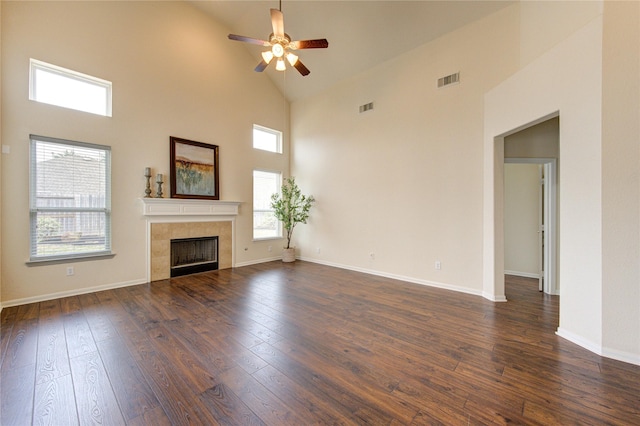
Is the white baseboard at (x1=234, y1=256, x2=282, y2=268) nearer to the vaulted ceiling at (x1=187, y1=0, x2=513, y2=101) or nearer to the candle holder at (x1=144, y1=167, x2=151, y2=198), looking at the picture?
the candle holder at (x1=144, y1=167, x2=151, y2=198)

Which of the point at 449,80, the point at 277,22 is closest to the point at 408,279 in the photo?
the point at 449,80

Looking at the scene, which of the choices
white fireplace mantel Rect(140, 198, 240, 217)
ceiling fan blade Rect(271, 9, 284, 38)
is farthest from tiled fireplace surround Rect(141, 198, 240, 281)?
ceiling fan blade Rect(271, 9, 284, 38)

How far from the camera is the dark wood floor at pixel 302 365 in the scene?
1.59m

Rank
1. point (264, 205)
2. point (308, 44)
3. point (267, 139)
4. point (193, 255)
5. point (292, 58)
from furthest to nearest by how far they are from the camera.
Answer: point (267, 139) < point (264, 205) < point (193, 255) < point (292, 58) < point (308, 44)

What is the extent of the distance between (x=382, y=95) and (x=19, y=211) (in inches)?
245

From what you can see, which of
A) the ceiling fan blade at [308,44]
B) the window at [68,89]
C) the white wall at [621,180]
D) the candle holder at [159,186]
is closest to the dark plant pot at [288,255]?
the candle holder at [159,186]

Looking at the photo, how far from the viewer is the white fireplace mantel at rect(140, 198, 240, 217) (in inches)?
178

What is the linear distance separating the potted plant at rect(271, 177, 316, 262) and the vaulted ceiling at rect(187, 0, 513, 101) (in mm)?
2801

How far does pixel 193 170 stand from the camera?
5.16m

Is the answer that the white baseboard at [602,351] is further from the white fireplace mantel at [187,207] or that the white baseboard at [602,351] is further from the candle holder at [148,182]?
the candle holder at [148,182]

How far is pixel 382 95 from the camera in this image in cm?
509

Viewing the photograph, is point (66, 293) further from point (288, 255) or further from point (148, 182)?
point (288, 255)

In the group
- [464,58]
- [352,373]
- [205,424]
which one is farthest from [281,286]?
[464,58]

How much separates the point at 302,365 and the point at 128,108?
16.6ft
